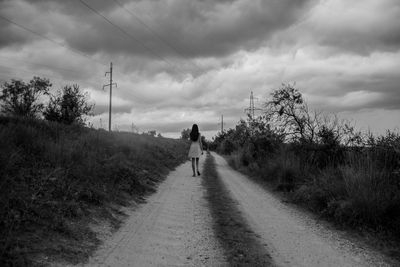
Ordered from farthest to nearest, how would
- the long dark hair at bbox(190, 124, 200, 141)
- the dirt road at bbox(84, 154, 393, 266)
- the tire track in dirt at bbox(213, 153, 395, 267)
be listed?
the long dark hair at bbox(190, 124, 200, 141) → the tire track in dirt at bbox(213, 153, 395, 267) → the dirt road at bbox(84, 154, 393, 266)

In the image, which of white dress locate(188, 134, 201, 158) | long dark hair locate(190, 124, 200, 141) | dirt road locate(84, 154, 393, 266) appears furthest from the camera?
long dark hair locate(190, 124, 200, 141)

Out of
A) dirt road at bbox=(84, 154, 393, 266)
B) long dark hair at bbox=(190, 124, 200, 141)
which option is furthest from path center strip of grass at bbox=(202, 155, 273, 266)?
long dark hair at bbox=(190, 124, 200, 141)

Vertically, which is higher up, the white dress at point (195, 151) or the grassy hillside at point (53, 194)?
the white dress at point (195, 151)

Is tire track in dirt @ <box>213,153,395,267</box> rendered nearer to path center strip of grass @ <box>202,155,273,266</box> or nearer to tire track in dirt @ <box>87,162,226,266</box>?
path center strip of grass @ <box>202,155,273,266</box>

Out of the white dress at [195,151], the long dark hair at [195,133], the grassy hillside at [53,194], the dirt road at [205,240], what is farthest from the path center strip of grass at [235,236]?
the long dark hair at [195,133]

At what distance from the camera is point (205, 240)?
→ 17.1 ft

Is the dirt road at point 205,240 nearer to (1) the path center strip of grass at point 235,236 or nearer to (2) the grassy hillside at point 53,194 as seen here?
(1) the path center strip of grass at point 235,236

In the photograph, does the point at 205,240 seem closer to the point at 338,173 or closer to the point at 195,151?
the point at 338,173

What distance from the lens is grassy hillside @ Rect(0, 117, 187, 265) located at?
4242mm

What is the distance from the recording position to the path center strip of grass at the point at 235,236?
443 cm

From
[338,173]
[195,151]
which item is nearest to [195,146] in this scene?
[195,151]

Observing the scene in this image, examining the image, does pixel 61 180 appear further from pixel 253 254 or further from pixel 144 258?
pixel 253 254

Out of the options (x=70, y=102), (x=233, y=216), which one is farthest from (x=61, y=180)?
(x=70, y=102)

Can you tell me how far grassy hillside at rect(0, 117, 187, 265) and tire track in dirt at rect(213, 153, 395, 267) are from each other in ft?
10.1
